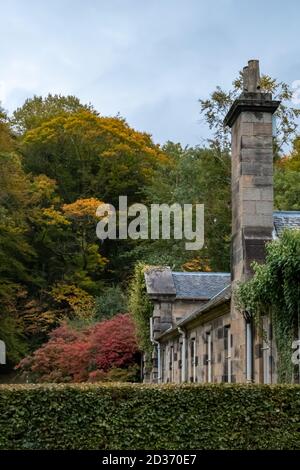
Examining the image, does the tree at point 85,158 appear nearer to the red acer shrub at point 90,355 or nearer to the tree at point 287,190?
the tree at point 287,190

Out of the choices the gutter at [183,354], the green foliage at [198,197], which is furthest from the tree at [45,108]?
the gutter at [183,354]

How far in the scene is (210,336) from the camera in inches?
1006

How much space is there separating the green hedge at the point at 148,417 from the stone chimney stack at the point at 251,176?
615cm

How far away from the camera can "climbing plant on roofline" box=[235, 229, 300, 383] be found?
16.5 metres

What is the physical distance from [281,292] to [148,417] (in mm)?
4667

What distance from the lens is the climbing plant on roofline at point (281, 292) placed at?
16453mm

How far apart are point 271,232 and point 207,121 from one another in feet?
93.8

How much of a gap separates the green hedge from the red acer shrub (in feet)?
75.7

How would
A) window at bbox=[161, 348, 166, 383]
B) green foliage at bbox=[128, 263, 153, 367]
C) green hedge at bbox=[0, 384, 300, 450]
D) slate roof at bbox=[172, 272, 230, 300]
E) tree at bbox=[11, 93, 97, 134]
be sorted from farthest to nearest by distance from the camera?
1. tree at bbox=[11, 93, 97, 134]
2. green foliage at bbox=[128, 263, 153, 367]
3. slate roof at bbox=[172, 272, 230, 300]
4. window at bbox=[161, 348, 166, 383]
5. green hedge at bbox=[0, 384, 300, 450]

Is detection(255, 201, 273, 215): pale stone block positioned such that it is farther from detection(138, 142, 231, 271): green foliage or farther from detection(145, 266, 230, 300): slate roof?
detection(138, 142, 231, 271): green foliage

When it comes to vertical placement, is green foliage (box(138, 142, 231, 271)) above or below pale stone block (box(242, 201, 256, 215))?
above

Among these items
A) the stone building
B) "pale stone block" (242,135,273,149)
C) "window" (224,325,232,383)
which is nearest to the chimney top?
the stone building

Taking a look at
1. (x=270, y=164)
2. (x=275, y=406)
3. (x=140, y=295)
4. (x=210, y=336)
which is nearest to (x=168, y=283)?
(x=140, y=295)
